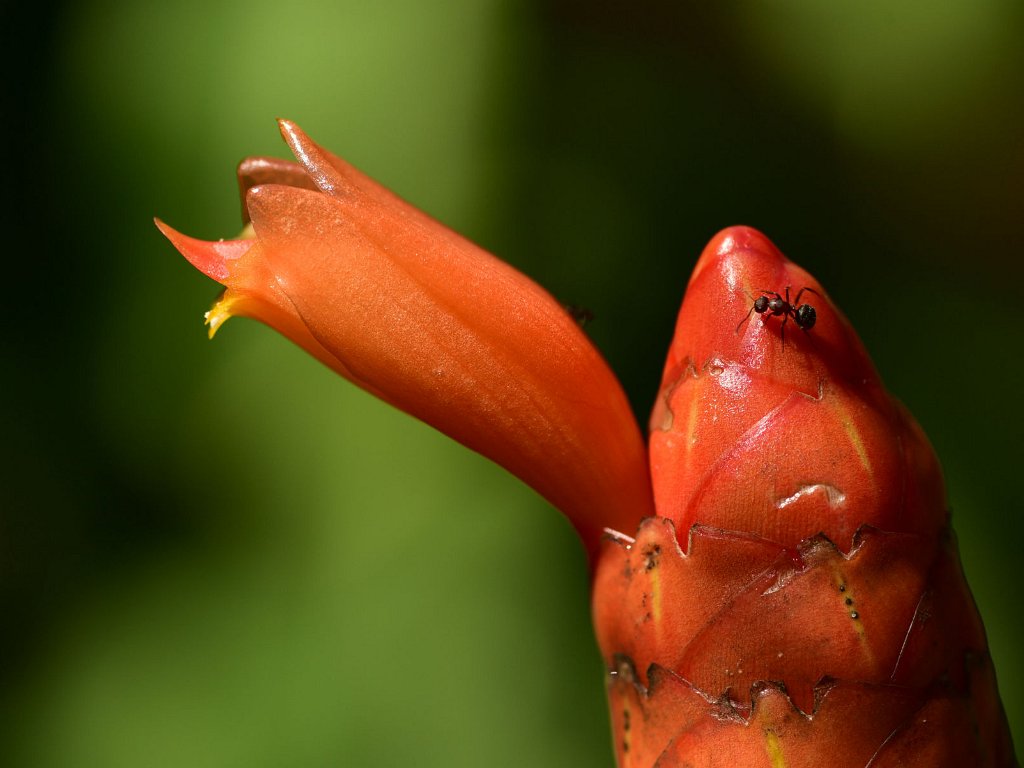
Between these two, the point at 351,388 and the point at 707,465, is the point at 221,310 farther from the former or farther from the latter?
the point at 351,388

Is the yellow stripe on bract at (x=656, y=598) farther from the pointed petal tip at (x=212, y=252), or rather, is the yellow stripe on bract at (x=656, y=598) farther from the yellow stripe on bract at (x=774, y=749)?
the pointed petal tip at (x=212, y=252)

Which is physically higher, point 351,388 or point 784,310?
point 784,310

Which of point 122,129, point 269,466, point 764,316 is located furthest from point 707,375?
point 122,129

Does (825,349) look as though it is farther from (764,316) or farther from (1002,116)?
(1002,116)

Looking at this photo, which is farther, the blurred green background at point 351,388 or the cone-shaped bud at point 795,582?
the blurred green background at point 351,388

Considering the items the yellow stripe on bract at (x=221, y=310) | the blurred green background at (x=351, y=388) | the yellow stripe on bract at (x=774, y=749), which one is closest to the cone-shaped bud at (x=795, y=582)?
the yellow stripe on bract at (x=774, y=749)

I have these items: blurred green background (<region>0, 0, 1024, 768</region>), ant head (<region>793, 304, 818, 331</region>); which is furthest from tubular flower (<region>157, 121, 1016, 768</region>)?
blurred green background (<region>0, 0, 1024, 768</region>)

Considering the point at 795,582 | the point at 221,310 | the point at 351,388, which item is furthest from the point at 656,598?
the point at 351,388

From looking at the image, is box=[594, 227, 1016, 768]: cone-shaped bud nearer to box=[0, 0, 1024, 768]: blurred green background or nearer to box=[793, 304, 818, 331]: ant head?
box=[793, 304, 818, 331]: ant head
